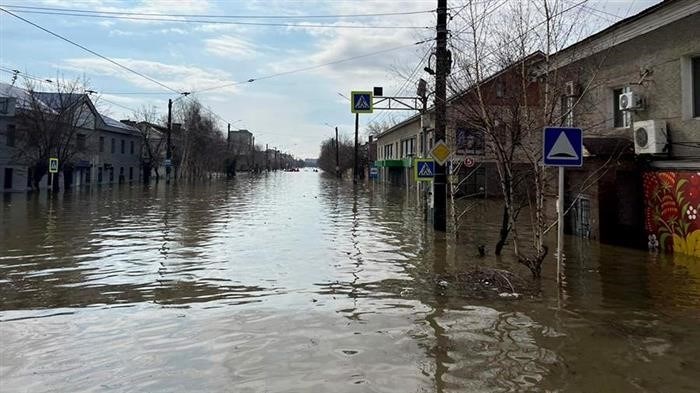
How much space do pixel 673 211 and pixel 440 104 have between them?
234 inches

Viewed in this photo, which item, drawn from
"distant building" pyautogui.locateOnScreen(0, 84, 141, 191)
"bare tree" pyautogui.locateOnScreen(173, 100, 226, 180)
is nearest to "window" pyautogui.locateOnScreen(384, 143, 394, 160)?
"bare tree" pyautogui.locateOnScreen(173, 100, 226, 180)

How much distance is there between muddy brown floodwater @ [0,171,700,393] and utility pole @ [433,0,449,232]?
Answer: 2.92 m

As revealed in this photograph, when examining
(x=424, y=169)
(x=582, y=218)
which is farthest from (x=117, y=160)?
(x=582, y=218)

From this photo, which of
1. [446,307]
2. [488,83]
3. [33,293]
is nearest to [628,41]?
[488,83]

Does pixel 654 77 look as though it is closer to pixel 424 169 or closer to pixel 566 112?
pixel 566 112

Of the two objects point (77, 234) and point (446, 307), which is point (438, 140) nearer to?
point (446, 307)

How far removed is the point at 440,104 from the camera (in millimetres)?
Result: 13562

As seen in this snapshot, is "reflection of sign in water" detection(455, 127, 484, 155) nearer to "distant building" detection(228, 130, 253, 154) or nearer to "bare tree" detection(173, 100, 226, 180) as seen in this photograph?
"bare tree" detection(173, 100, 226, 180)

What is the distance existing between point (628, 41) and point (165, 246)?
1273 centimetres

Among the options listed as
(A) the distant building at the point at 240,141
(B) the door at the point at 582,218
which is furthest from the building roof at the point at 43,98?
(A) the distant building at the point at 240,141

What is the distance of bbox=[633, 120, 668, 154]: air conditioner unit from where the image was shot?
39.1 ft

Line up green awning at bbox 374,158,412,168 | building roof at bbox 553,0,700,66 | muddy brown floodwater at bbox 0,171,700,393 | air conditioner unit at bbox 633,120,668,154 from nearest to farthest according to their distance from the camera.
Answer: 1. muddy brown floodwater at bbox 0,171,700,393
2. building roof at bbox 553,0,700,66
3. air conditioner unit at bbox 633,120,668,154
4. green awning at bbox 374,158,412,168

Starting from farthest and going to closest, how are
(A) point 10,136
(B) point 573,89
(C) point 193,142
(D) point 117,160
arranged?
(C) point 193,142
(D) point 117,160
(A) point 10,136
(B) point 573,89

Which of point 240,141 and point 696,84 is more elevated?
point 240,141
